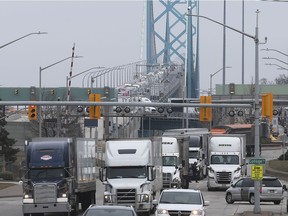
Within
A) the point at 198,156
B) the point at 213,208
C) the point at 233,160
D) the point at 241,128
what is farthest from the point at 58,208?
the point at 241,128

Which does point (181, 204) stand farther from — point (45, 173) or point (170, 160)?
point (170, 160)

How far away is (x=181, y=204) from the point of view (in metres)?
31.6

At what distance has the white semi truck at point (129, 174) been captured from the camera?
1439 inches

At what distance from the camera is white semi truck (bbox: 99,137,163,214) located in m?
36.6

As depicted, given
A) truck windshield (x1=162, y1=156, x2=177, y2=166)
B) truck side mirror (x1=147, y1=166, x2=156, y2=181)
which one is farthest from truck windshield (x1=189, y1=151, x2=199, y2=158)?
truck side mirror (x1=147, y1=166, x2=156, y2=181)

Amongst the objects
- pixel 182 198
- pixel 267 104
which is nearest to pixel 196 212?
pixel 182 198

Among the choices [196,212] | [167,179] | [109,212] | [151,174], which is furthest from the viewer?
[167,179]

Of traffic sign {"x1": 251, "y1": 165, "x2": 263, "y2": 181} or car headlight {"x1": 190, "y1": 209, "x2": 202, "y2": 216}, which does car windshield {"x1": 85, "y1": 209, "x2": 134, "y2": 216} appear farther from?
traffic sign {"x1": 251, "y1": 165, "x2": 263, "y2": 181}

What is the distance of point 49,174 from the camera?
36.0 m

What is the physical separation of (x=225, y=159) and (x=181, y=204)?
28.1 m

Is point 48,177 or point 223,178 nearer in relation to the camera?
point 48,177

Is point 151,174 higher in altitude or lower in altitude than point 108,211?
lower

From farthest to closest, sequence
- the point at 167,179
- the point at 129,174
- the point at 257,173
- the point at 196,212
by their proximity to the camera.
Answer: the point at 167,179, the point at 257,173, the point at 129,174, the point at 196,212

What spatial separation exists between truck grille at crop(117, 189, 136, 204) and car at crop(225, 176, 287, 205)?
391 inches
